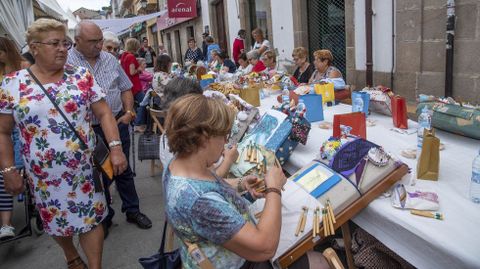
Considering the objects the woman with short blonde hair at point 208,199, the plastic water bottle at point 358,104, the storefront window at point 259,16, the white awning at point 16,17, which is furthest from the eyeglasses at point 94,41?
the storefront window at point 259,16

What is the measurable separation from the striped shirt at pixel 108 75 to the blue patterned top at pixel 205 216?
175 cm

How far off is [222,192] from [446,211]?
860 millimetres

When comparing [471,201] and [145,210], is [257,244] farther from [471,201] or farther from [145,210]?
[145,210]

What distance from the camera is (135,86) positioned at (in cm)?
577

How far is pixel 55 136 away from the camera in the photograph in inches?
77.1

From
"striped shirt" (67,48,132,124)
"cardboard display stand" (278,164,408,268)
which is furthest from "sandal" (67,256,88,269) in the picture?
"cardboard display stand" (278,164,408,268)

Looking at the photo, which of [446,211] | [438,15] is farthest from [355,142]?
[438,15]

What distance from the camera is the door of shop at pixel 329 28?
22.4ft

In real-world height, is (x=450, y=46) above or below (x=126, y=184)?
above

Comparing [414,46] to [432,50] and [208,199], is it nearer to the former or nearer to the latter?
[432,50]

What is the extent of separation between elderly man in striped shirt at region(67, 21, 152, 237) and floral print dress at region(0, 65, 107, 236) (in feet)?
2.01

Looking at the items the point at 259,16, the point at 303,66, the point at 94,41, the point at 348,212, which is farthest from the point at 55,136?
the point at 259,16

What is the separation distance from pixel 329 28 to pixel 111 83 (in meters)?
5.36

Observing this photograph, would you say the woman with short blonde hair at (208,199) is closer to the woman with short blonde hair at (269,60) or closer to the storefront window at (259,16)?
the woman with short blonde hair at (269,60)
